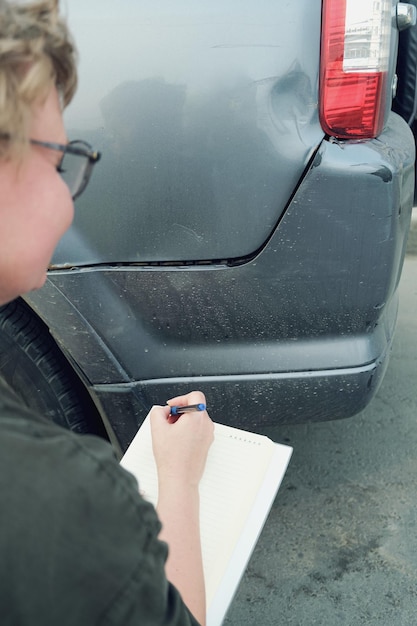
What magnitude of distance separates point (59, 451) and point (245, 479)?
0.61 metres

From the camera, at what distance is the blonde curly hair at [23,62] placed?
2.34ft

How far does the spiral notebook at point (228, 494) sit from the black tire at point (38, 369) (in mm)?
571

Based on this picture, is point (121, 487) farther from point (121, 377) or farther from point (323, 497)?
point (323, 497)

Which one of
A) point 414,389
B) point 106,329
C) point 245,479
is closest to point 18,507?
point 245,479

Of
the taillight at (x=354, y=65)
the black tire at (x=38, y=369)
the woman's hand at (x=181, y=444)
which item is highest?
the taillight at (x=354, y=65)

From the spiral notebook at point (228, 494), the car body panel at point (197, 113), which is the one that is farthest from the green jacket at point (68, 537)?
the car body panel at point (197, 113)

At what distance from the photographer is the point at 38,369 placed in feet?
5.89

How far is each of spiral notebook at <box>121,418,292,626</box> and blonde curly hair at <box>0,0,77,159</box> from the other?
2.19ft

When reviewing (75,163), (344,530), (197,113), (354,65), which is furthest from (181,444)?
(344,530)

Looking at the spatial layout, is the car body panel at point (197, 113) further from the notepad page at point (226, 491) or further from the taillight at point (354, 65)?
the notepad page at point (226, 491)

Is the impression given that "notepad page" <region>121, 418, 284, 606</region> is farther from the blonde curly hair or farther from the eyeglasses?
the blonde curly hair

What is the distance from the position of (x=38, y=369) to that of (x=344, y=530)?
98 cm

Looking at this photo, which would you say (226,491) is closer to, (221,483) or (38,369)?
(221,483)

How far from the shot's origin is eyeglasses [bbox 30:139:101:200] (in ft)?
2.83
